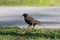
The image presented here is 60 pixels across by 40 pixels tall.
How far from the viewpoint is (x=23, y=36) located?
8.20m

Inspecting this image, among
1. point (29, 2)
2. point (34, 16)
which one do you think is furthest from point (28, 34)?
point (29, 2)

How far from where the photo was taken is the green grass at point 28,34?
26.2ft

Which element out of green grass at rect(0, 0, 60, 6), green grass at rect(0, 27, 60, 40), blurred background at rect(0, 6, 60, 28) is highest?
green grass at rect(0, 27, 60, 40)

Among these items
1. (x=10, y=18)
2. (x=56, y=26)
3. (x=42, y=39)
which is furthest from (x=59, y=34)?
(x=10, y=18)

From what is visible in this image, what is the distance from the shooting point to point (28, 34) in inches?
333

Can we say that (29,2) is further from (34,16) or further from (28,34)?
(28,34)

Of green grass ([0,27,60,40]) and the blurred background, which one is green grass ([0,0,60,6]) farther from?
green grass ([0,27,60,40])

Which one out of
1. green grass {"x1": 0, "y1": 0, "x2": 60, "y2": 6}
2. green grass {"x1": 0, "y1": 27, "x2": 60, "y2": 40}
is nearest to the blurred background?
green grass {"x1": 0, "y1": 0, "x2": 60, "y2": 6}

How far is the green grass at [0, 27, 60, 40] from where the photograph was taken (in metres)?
7.98

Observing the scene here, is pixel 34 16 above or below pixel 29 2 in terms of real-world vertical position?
above

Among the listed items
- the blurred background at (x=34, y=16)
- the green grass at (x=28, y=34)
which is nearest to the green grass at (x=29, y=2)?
the blurred background at (x=34, y=16)

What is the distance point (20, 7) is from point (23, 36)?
771 cm

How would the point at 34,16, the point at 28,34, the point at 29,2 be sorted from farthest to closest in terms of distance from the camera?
the point at 29,2, the point at 34,16, the point at 28,34

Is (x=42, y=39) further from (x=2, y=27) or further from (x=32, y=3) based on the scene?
(x=32, y=3)
